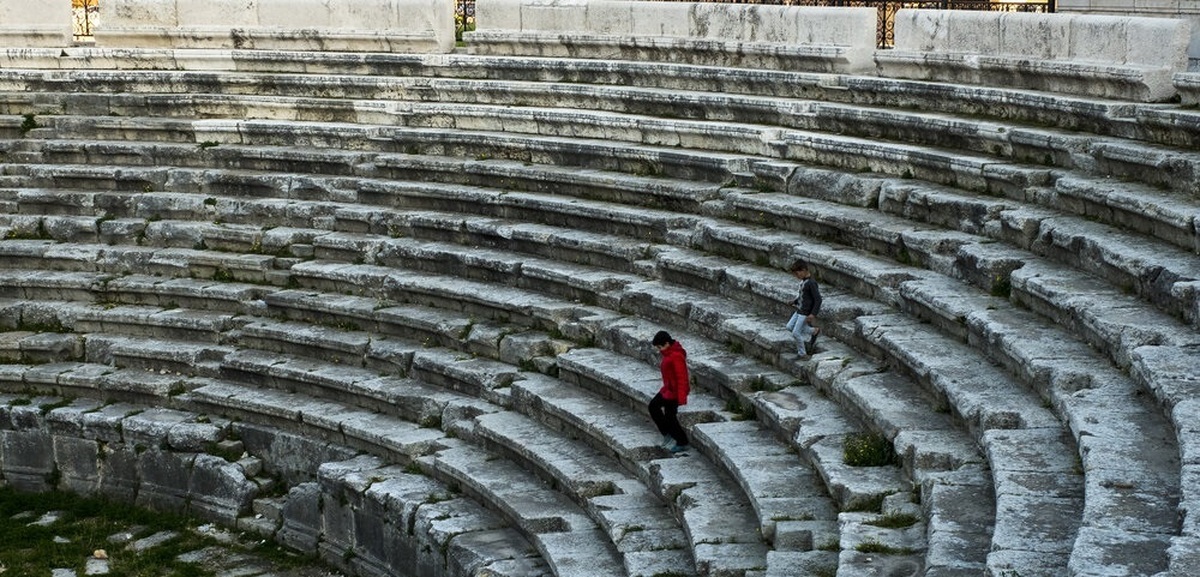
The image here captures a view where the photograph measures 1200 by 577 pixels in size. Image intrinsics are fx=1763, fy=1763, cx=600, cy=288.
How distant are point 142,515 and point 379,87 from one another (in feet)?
18.7

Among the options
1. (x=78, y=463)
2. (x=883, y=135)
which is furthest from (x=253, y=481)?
(x=883, y=135)

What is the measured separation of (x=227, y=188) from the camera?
728 inches

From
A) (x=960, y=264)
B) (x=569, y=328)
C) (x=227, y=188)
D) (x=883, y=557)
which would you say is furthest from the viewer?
(x=227, y=188)

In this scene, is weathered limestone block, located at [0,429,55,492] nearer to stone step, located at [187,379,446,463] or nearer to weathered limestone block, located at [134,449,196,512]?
weathered limestone block, located at [134,449,196,512]

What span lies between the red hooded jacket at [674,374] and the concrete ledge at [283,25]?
8.41 meters

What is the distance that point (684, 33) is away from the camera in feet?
59.0

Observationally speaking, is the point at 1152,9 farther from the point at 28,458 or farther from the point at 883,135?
the point at 28,458

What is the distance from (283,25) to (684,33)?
518 centimetres

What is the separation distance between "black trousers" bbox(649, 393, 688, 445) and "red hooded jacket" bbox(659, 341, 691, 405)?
3.6 inches

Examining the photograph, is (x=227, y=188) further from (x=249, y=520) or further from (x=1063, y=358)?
(x=1063, y=358)

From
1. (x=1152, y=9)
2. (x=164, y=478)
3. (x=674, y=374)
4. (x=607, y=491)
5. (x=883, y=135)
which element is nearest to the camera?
(x=674, y=374)

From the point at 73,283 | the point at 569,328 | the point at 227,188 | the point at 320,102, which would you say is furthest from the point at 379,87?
the point at 569,328

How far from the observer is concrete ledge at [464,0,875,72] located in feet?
54.5

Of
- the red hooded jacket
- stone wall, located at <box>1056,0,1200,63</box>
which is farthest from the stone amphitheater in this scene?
stone wall, located at <box>1056,0,1200,63</box>
